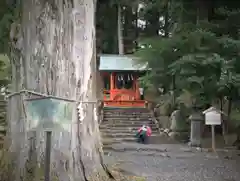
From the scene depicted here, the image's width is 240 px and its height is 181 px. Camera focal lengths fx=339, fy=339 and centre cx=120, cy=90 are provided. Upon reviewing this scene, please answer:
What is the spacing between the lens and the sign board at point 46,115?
121 inches

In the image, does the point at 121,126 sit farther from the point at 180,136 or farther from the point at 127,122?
the point at 180,136

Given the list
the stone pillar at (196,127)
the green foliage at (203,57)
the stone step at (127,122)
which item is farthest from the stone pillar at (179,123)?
the stone step at (127,122)

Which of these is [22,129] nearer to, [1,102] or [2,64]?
[2,64]

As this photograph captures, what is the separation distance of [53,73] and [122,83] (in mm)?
16424

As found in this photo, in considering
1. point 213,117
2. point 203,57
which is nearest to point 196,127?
point 213,117

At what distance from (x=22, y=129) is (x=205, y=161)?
5614mm

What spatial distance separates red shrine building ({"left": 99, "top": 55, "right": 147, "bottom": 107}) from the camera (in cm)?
1947

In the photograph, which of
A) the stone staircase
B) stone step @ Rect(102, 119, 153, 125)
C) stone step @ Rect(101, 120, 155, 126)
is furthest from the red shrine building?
stone step @ Rect(101, 120, 155, 126)

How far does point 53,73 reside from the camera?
392cm

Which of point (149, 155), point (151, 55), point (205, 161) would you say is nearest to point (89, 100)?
point (205, 161)

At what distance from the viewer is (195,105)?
11.9 meters

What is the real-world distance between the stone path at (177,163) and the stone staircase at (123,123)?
2.53 metres

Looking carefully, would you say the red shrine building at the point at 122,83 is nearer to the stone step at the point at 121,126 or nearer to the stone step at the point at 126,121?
the stone step at the point at 126,121

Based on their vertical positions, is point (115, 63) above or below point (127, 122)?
above
